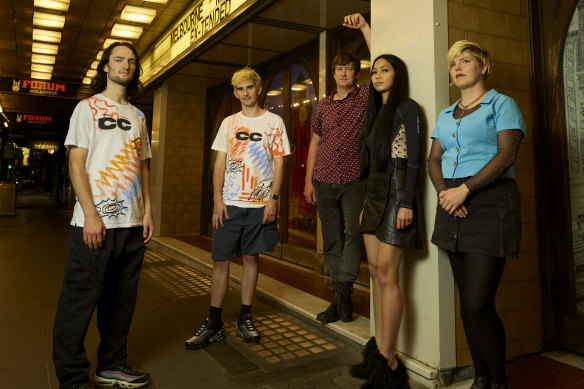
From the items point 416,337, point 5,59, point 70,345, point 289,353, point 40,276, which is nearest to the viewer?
point 70,345

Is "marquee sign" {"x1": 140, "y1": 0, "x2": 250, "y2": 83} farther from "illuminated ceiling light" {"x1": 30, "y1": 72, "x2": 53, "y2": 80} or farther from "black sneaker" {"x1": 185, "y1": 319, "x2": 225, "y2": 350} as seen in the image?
"illuminated ceiling light" {"x1": 30, "y1": 72, "x2": 53, "y2": 80}

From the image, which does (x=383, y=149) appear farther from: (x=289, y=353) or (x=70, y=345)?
(x=70, y=345)

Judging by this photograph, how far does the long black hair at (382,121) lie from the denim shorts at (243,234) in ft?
2.52

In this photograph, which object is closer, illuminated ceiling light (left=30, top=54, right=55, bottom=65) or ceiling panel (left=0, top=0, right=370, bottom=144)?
ceiling panel (left=0, top=0, right=370, bottom=144)

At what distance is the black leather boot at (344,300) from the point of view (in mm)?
2701

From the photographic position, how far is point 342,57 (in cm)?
263

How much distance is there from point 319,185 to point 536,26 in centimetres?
170

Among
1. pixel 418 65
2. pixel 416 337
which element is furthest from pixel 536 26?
pixel 416 337

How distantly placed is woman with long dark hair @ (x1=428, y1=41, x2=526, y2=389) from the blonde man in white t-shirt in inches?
47.2

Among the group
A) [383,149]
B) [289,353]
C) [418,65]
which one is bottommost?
[289,353]

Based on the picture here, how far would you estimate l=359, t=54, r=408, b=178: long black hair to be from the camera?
6.42 ft

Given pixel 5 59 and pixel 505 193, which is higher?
pixel 5 59

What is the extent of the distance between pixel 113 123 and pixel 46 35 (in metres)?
6.90

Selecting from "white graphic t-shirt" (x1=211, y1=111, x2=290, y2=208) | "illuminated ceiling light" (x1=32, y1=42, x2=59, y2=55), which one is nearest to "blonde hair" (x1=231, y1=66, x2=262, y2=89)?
"white graphic t-shirt" (x1=211, y1=111, x2=290, y2=208)
